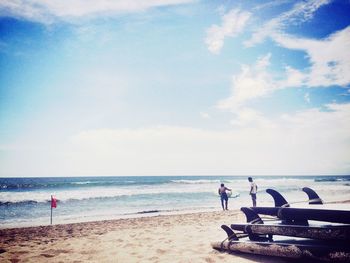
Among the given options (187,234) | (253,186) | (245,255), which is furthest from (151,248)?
(253,186)

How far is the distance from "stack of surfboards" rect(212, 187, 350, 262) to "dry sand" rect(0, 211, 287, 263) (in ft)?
0.87

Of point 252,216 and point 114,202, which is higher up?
point 252,216

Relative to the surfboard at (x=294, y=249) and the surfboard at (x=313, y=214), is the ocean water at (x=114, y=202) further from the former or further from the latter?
the surfboard at (x=313, y=214)

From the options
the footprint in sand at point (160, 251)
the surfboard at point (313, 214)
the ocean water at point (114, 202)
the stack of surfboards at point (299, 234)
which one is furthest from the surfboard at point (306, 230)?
the ocean water at point (114, 202)

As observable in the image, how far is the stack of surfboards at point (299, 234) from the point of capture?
4.29 metres

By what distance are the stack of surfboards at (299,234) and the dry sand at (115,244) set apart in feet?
0.87

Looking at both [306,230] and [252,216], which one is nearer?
[306,230]

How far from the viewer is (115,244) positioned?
7.46 m

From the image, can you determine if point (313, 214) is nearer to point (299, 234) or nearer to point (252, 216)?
point (299, 234)

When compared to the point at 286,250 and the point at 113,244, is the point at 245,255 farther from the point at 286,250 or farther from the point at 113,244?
the point at 113,244

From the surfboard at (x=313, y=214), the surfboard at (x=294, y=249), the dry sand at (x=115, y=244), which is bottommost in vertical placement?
the dry sand at (x=115, y=244)

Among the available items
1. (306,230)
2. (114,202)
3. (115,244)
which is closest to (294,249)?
(306,230)

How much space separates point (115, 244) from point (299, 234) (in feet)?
16.7

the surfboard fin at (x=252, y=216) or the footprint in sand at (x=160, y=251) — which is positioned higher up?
the surfboard fin at (x=252, y=216)
